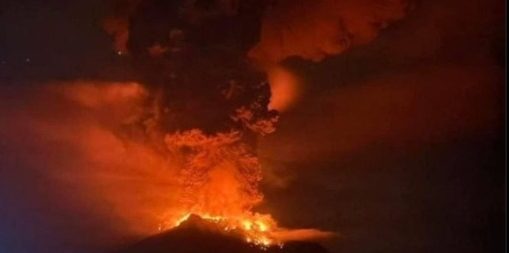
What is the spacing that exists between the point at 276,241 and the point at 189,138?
21.6ft

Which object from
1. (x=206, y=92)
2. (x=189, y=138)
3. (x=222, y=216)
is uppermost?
(x=206, y=92)

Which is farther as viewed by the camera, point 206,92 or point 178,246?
point 178,246

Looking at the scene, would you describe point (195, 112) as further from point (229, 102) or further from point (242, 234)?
point (242, 234)

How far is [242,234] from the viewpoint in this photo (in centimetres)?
1670

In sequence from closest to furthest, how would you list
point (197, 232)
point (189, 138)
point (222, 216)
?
point (189, 138), point (222, 216), point (197, 232)

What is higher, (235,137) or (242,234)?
(235,137)

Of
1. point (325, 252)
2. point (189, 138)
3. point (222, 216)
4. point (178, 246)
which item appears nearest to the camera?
point (189, 138)

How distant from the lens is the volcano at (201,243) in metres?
16.3

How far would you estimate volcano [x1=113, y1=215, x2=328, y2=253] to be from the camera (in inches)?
642

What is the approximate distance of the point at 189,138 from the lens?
14.1m

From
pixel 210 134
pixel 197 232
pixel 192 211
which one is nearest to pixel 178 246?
pixel 197 232

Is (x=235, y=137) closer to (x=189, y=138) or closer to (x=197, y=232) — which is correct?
(x=189, y=138)

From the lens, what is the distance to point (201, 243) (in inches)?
739

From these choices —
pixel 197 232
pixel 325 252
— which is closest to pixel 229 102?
pixel 197 232
